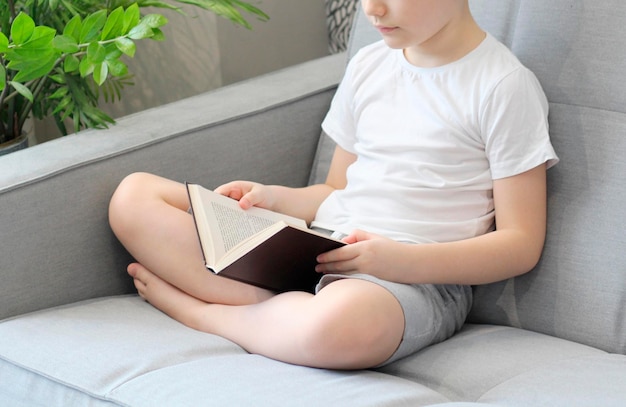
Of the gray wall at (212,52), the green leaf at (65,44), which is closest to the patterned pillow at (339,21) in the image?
the gray wall at (212,52)

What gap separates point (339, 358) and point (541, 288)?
0.37m

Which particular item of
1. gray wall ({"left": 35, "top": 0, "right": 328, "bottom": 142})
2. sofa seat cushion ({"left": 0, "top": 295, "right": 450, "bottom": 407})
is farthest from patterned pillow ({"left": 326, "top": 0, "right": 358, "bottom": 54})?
sofa seat cushion ({"left": 0, "top": 295, "right": 450, "bottom": 407})

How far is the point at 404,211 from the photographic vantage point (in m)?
1.38

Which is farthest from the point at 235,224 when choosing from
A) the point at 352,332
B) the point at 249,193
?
the point at 352,332

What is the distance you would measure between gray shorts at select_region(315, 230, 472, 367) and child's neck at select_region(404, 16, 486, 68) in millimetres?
340

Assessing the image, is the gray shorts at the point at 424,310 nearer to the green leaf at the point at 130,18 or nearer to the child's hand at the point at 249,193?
the child's hand at the point at 249,193

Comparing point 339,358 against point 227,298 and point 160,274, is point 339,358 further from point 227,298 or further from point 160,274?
point 160,274

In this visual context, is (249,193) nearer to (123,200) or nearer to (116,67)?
(123,200)

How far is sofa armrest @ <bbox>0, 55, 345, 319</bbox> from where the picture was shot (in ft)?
4.44

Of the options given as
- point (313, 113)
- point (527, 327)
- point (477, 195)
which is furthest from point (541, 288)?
point (313, 113)

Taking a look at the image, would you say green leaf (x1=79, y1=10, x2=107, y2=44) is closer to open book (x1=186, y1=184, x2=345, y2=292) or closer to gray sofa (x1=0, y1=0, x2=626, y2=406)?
gray sofa (x1=0, y1=0, x2=626, y2=406)

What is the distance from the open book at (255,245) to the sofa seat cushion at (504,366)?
18 centimetres

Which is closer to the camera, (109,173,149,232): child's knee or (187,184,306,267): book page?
(187,184,306,267): book page

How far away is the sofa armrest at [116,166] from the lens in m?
1.35
